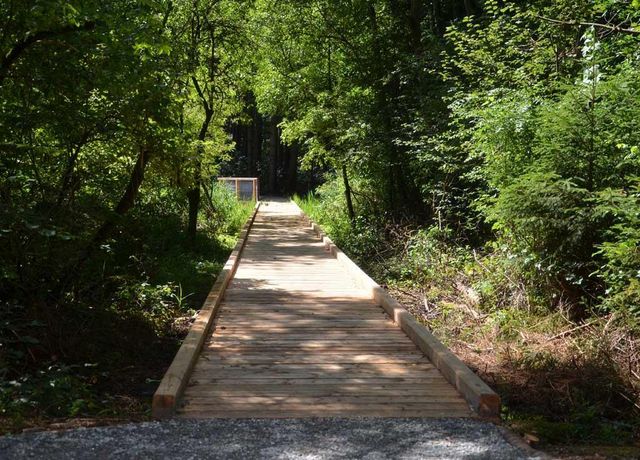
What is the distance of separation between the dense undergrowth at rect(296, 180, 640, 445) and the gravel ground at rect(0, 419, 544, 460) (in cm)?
54

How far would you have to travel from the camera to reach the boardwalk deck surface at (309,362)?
4551mm

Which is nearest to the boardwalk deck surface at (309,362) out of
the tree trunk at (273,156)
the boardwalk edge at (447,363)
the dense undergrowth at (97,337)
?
the boardwalk edge at (447,363)

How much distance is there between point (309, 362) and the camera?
571 centimetres

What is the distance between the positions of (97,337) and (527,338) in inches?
179

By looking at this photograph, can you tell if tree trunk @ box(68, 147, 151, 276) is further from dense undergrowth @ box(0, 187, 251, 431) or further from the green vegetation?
dense undergrowth @ box(0, 187, 251, 431)

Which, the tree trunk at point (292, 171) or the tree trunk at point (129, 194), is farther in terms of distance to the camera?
the tree trunk at point (292, 171)

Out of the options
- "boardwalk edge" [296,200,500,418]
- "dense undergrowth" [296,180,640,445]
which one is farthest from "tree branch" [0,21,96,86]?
"dense undergrowth" [296,180,640,445]

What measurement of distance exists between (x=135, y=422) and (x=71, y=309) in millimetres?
2990

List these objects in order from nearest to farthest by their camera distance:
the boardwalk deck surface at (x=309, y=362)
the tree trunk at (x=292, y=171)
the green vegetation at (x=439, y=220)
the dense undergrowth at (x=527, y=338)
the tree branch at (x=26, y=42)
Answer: the boardwalk deck surface at (x=309, y=362) → the dense undergrowth at (x=527, y=338) → the green vegetation at (x=439, y=220) → the tree branch at (x=26, y=42) → the tree trunk at (x=292, y=171)

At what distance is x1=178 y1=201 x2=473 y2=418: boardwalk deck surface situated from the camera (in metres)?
4.55

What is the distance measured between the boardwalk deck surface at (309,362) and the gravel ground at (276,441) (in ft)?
0.85

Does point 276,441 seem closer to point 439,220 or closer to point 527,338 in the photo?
point 527,338

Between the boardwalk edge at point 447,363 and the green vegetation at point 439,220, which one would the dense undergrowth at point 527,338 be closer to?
the green vegetation at point 439,220

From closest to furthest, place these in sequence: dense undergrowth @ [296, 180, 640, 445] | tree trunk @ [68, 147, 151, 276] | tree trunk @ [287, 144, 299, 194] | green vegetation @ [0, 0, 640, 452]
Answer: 1. dense undergrowth @ [296, 180, 640, 445]
2. green vegetation @ [0, 0, 640, 452]
3. tree trunk @ [68, 147, 151, 276]
4. tree trunk @ [287, 144, 299, 194]
